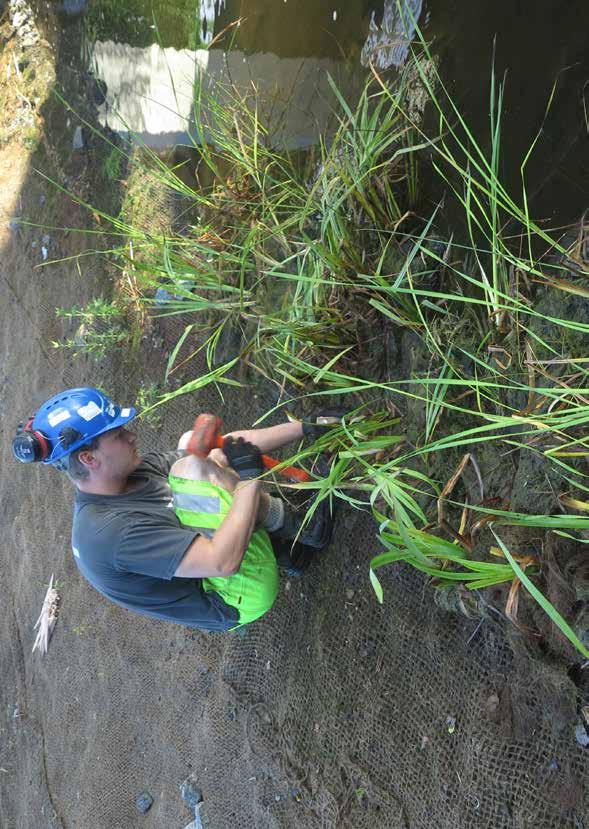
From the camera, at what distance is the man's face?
1.92 metres

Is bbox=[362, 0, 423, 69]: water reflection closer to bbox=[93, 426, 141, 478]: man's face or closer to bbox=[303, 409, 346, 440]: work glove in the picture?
bbox=[303, 409, 346, 440]: work glove

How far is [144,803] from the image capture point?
8.64 feet

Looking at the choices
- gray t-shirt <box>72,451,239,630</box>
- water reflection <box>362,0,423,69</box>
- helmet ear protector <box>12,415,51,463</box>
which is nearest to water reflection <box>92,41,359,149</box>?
water reflection <box>362,0,423,69</box>

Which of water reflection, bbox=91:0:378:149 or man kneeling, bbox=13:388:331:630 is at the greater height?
water reflection, bbox=91:0:378:149

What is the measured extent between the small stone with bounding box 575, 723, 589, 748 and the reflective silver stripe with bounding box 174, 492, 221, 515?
3.28ft

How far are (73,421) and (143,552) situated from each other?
429mm

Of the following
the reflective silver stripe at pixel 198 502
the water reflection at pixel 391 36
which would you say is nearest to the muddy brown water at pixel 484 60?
the water reflection at pixel 391 36

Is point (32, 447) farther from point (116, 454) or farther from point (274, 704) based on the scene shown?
point (274, 704)

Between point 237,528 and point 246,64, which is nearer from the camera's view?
point 237,528

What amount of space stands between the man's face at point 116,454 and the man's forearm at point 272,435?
0.98 feet

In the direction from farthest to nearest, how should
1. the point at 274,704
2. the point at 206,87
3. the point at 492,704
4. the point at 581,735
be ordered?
Result: the point at 206,87, the point at 274,704, the point at 492,704, the point at 581,735

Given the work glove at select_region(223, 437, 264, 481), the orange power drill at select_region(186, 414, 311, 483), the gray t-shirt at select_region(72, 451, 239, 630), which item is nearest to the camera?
the gray t-shirt at select_region(72, 451, 239, 630)

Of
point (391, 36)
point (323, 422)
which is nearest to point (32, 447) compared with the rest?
point (323, 422)

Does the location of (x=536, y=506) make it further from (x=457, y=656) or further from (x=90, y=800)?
(x=90, y=800)
